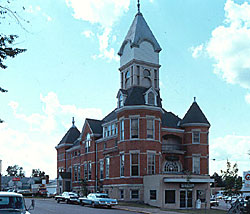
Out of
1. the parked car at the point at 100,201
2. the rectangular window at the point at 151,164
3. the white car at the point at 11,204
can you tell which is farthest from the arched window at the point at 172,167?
the white car at the point at 11,204

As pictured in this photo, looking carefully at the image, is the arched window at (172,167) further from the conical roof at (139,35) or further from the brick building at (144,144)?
the conical roof at (139,35)

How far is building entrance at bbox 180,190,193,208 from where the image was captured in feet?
144

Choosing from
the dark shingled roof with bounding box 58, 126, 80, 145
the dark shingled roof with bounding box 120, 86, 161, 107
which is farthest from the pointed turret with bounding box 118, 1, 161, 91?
the dark shingled roof with bounding box 58, 126, 80, 145

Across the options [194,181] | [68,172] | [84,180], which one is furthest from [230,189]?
[68,172]

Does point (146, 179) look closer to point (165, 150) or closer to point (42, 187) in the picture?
point (165, 150)

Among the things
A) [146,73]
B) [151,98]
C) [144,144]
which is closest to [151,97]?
[151,98]

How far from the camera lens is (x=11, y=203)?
1434 centimetres

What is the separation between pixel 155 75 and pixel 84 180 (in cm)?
1769

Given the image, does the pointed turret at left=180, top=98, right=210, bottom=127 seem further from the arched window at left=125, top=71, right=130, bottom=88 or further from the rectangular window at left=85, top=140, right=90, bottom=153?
the rectangular window at left=85, top=140, right=90, bottom=153

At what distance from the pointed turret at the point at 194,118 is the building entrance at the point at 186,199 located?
33.8 ft

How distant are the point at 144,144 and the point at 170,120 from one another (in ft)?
26.0

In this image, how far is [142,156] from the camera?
46.9 m

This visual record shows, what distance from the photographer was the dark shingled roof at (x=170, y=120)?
172 feet

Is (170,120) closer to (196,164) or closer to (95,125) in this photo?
(196,164)
